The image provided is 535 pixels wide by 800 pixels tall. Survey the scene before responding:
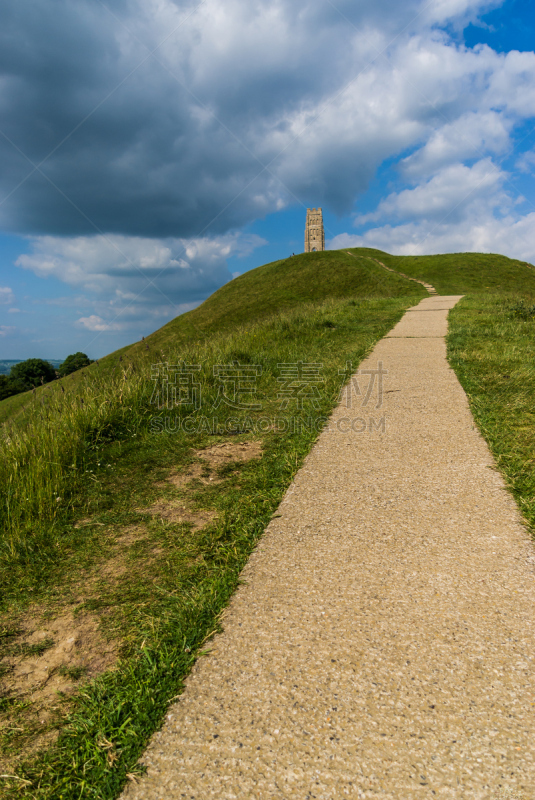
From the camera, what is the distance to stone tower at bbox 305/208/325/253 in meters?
95.8

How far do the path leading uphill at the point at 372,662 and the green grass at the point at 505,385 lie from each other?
0.39 metres

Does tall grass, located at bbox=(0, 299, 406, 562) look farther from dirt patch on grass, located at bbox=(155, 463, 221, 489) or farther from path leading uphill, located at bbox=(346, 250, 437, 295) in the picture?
path leading uphill, located at bbox=(346, 250, 437, 295)

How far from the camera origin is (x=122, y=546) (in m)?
3.17

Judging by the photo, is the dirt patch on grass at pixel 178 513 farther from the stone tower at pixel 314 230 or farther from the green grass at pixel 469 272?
the stone tower at pixel 314 230

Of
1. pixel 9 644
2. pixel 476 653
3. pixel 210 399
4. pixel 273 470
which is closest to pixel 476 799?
pixel 476 653

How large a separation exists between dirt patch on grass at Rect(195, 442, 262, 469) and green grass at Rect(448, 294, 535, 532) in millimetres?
2468

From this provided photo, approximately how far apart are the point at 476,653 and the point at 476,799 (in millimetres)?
626

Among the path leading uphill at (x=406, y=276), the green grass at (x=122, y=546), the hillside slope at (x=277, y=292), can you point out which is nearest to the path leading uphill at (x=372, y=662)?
the green grass at (x=122, y=546)

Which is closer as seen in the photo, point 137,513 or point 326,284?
point 137,513

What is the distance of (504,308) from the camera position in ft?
48.2

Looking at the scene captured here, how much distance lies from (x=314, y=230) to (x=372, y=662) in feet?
337

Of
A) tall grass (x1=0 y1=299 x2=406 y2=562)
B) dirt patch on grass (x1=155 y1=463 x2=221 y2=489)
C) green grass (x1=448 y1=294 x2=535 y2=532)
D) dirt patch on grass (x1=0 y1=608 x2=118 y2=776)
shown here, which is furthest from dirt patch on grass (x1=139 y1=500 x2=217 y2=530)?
green grass (x1=448 y1=294 x2=535 y2=532)

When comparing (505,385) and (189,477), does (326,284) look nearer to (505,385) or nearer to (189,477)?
(505,385)

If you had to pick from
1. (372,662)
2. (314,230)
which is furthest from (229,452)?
(314,230)
